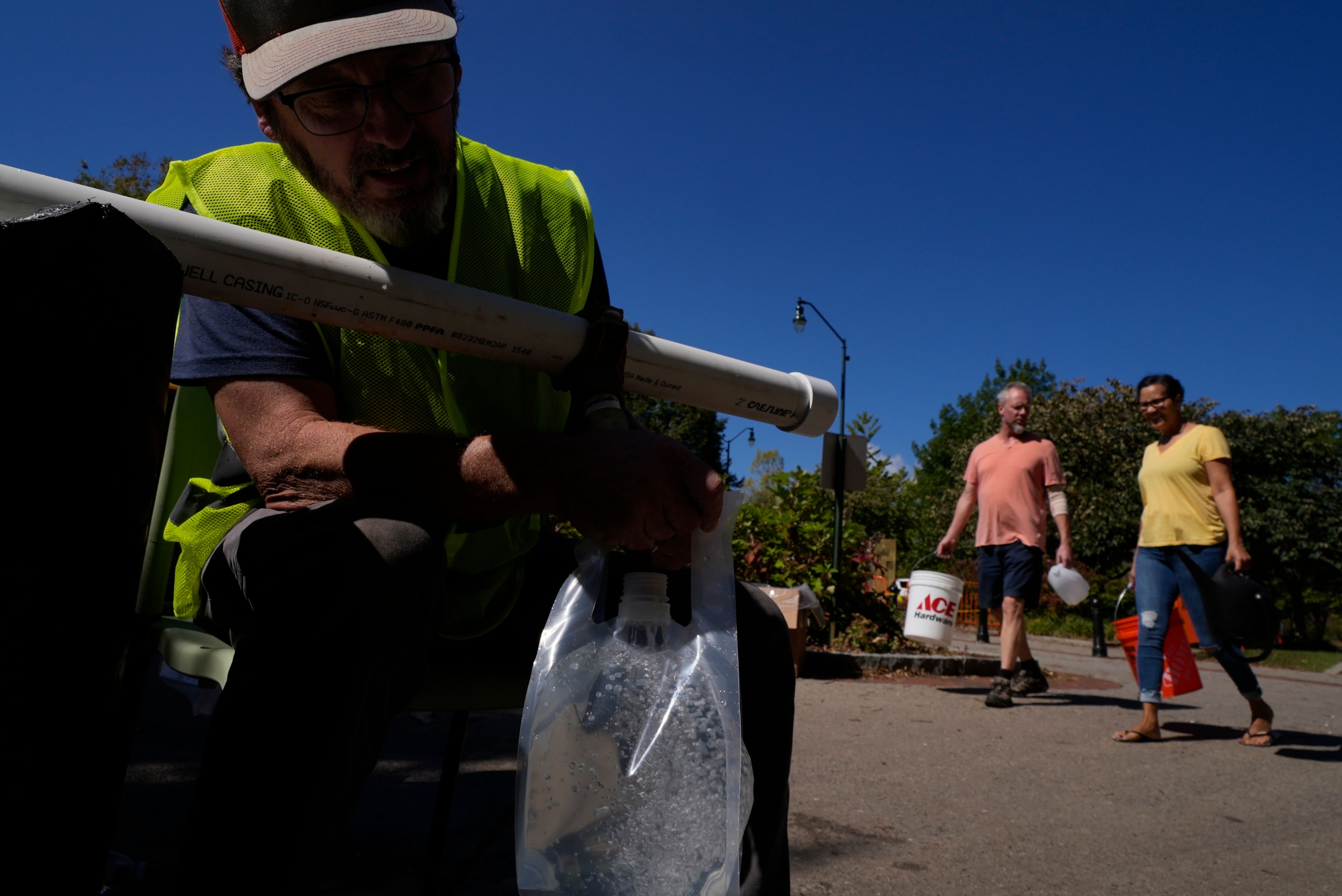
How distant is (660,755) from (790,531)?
7.60m

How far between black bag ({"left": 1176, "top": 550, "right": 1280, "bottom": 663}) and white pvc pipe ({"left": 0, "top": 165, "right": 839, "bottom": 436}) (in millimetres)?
4633

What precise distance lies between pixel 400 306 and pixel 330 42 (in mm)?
510

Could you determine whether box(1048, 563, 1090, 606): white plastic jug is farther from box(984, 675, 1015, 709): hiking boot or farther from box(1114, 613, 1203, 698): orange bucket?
box(1114, 613, 1203, 698): orange bucket

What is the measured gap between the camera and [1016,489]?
249 inches

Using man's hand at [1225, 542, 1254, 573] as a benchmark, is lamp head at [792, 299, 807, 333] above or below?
above

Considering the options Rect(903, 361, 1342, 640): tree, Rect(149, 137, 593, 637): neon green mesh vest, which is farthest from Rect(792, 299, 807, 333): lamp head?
Rect(149, 137, 593, 637): neon green mesh vest

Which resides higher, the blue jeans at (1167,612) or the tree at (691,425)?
the tree at (691,425)

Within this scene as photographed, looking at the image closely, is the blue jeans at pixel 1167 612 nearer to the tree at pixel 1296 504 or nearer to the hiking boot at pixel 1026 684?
the hiking boot at pixel 1026 684

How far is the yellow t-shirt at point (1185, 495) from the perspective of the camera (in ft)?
17.0

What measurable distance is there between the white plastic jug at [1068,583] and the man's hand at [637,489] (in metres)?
6.05

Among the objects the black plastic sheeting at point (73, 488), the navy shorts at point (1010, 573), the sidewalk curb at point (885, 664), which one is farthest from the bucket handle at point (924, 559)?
the black plastic sheeting at point (73, 488)

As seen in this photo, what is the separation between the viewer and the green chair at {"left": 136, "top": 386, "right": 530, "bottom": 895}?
1.36 m

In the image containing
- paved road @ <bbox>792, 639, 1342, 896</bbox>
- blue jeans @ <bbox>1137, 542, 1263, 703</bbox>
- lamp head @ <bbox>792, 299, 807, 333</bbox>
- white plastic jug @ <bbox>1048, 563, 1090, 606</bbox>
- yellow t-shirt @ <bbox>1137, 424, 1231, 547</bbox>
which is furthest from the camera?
lamp head @ <bbox>792, 299, 807, 333</bbox>

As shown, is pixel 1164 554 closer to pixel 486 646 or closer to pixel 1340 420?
pixel 486 646
